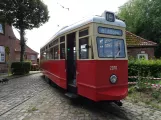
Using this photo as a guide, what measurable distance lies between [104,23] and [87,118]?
3037 millimetres

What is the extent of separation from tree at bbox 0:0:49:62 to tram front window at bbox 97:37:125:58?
669 inches

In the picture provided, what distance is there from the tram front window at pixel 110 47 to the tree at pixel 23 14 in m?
17.0

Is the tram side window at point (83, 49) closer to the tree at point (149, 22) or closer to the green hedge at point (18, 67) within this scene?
the green hedge at point (18, 67)

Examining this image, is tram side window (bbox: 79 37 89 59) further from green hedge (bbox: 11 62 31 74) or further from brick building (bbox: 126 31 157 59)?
green hedge (bbox: 11 62 31 74)

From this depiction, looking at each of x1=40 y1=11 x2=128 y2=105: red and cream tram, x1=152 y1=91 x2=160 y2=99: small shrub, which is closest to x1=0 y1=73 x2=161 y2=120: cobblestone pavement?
x1=40 y1=11 x2=128 y2=105: red and cream tram

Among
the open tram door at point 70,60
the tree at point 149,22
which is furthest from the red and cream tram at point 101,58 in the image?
the tree at point 149,22

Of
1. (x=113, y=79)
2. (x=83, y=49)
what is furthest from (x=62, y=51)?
(x=113, y=79)

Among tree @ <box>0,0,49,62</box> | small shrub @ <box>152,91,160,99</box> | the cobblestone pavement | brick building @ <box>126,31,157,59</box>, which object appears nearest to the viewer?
the cobblestone pavement

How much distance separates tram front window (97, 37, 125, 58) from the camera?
22.0 feet

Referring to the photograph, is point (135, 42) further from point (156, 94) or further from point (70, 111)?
point (70, 111)

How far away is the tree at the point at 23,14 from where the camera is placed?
21656mm

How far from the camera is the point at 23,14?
22625 millimetres

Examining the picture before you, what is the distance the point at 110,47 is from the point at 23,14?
17.8 m

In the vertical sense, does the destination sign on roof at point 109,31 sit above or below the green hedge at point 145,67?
above
